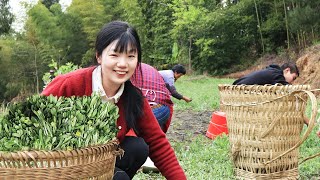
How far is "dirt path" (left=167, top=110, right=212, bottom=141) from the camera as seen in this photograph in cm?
484

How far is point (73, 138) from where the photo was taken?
1143 mm

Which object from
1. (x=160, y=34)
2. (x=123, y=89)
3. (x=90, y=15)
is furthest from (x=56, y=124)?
(x=160, y=34)

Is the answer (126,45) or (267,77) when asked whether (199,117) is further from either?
(126,45)

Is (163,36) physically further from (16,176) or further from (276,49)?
(16,176)

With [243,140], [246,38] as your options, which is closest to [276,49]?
[246,38]

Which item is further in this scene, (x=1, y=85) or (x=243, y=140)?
(x=1, y=85)

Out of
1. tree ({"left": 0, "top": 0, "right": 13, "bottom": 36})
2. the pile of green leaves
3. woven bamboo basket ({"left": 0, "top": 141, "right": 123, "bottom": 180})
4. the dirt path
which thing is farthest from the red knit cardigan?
tree ({"left": 0, "top": 0, "right": 13, "bottom": 36})

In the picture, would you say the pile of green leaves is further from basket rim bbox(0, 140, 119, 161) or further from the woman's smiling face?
the woman's smiling face

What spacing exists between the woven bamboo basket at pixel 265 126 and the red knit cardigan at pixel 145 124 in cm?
101

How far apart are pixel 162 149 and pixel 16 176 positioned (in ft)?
2.75

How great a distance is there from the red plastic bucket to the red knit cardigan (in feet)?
8.33

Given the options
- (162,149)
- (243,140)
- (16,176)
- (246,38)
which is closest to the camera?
(16,176)

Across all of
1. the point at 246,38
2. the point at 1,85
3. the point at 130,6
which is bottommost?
the point at 1,85

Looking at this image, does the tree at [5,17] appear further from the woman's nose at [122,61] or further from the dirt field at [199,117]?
the woman's nose at [122,61]
